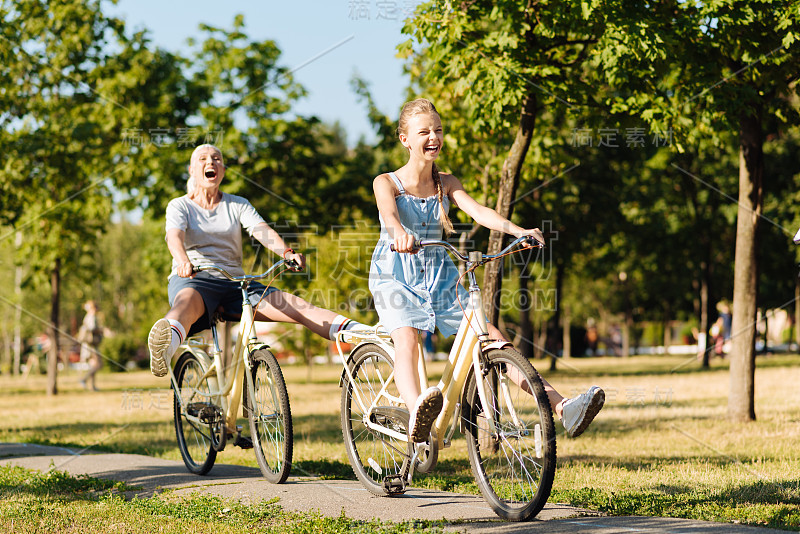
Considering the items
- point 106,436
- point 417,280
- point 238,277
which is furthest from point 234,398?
point 106,436

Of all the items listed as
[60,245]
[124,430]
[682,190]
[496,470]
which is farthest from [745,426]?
[682,190]

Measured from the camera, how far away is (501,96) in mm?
7812

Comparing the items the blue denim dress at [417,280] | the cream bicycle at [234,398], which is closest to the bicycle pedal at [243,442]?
the cream bicycle at [234,398]

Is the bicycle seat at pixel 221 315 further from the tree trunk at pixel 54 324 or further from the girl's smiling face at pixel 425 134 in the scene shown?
the tree trunk at pixel 54 324

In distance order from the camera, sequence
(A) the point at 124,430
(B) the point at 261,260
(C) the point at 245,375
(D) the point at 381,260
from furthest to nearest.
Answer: (B) the point at 261,260
(A) the point at 124,430
(C) the point at 245,375
(D) the point at 381,260

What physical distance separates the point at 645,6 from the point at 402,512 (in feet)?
18.8

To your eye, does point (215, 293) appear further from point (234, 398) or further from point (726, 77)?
point (726, 77)

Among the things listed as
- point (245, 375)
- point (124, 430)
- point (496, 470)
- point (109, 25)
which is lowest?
point (124, 430)

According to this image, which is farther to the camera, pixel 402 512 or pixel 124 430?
pixel 124 430

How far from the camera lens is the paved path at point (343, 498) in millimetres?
4207

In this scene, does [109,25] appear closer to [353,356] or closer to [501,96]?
[501,96]

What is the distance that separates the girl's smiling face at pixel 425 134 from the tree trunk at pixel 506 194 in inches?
126

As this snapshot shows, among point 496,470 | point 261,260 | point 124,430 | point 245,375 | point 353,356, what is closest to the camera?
point 496,470

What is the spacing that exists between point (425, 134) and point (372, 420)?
1.80 meters
